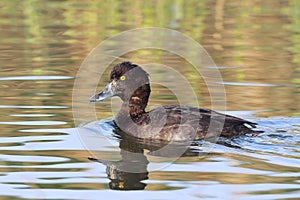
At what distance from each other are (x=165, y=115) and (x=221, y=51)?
582 centimetres

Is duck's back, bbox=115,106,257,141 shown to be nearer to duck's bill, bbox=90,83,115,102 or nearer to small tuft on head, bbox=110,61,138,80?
small tuft on head, bbox=110,61,138,80

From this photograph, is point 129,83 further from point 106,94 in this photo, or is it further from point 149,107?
point 149,107

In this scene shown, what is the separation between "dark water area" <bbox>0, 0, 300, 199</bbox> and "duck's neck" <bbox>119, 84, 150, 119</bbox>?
33 cm

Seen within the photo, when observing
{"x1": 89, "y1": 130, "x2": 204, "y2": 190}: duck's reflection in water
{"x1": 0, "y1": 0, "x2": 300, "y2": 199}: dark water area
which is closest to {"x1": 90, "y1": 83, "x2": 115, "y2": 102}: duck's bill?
{"x1": 0, "y1": 0, "x2": 300, "y2": 199}: dark water area

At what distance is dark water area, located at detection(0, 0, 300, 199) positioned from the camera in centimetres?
708

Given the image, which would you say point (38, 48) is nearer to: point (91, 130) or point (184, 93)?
point (184, 93)

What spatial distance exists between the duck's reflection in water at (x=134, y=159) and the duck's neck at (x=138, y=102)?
388 millimetres

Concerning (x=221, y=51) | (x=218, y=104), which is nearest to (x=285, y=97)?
(x=218, y=104)

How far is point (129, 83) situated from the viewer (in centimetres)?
970

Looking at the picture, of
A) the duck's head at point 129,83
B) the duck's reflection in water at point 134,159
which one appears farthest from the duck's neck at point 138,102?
the duck's reflection in water at point 134,159

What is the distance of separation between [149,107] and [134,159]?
245cm

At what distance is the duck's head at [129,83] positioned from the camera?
964cm

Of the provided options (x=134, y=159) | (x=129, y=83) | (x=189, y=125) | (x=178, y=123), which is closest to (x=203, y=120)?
(x=189, y=125)

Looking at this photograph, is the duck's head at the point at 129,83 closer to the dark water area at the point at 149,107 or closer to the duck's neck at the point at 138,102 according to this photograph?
the duck's neck at the point at 138,102
